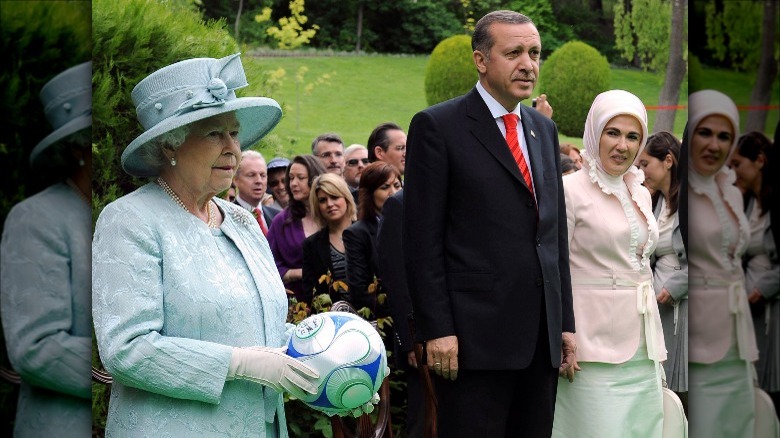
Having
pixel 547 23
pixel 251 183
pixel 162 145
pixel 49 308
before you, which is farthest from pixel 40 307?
pixel 547 23

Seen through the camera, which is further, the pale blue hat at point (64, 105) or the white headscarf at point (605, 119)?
the white headscarf at point (605, 119)

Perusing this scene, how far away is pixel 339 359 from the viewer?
299 cm

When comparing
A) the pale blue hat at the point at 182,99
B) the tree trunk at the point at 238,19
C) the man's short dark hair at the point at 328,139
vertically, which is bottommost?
the man's short dark hair at the point at 328,139

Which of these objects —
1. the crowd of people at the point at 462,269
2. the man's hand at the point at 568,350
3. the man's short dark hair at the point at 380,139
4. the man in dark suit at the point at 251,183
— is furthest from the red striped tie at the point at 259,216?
the man's hand at the point at 568,350

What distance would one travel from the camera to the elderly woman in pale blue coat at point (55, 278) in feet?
7.90

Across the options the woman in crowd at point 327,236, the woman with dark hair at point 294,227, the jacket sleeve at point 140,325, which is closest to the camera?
the jacket sleeve at point 140,325

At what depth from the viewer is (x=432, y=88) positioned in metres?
8.06

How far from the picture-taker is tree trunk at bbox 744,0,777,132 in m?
2.23

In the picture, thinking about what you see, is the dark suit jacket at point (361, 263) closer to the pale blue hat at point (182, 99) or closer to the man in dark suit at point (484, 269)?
the man in dark suit at point (484, 269)

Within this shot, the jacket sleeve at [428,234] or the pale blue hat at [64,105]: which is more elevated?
the pale blue hat at [64,105]

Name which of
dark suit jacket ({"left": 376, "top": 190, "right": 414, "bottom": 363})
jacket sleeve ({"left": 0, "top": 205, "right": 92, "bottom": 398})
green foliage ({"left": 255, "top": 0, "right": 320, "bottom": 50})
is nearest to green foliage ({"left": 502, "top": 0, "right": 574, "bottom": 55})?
green foliage ({"left": 255, "top": 0, "right": 320, "bottom": 50})

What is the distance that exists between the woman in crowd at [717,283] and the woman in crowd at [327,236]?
3288 millimetres

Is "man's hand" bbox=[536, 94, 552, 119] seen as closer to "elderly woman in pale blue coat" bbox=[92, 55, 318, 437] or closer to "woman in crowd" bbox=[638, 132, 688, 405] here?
"woman in crowd" bbox=[638, 132, 688, 405]

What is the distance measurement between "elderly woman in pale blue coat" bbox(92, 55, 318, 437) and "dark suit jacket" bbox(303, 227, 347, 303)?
2599 mm
